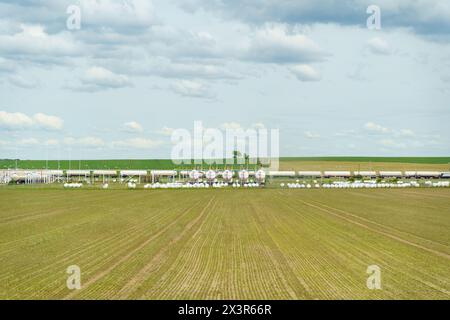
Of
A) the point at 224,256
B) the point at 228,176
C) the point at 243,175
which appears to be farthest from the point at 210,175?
the point at 224,256

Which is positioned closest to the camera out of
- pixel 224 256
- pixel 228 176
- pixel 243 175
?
pixel 224 256

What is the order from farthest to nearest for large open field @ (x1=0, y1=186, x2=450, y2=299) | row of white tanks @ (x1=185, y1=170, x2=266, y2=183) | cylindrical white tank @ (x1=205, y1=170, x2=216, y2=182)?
cylindrical white tank @ (x1=205, y1=170, x2=216, y2=182)
row of white tanks @ (x1=185, y1=170, x2=266, y2=183)
large open field @ (x1=0, y1=186, x2=450, y2=299)

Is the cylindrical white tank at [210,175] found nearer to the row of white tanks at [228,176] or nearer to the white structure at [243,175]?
the row of white tanks at [228,176]

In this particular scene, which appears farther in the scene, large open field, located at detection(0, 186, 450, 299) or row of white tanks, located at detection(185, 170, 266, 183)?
row of white tanks, located at detection(185, 170, 266, 183)

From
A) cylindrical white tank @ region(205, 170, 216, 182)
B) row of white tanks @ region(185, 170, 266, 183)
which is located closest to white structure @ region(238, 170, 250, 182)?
row of white tanks @ region(185, 170, 266, 183)

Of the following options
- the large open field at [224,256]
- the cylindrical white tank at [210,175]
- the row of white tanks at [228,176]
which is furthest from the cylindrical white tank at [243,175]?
the large open field at [224,256]

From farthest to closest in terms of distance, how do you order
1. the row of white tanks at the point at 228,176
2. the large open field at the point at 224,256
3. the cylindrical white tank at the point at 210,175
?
the cylindrical white tank at the point at 210,175 < the row of white tanks at the point at 228,176 < the large open field at the point at 224,256

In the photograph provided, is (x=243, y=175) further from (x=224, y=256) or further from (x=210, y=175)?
(x=224, y=256)

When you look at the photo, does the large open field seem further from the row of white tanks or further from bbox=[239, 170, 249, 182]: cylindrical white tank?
bbox=[239, 170, 249, 182]: cylindrical white tank

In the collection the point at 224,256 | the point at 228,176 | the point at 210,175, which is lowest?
the point at 224,256
